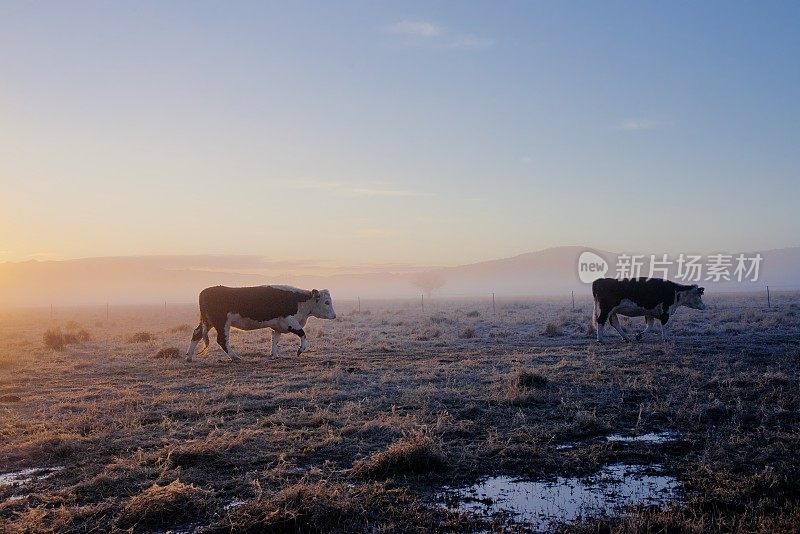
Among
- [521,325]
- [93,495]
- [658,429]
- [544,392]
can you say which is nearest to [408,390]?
[544,392]

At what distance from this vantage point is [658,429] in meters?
9.18

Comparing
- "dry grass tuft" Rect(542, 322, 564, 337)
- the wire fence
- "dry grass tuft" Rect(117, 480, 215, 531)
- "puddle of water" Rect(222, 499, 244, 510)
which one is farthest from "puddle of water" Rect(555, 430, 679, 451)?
the wire fence

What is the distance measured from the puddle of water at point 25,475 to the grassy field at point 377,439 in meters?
0.04

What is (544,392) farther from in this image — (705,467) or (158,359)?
(158,359)

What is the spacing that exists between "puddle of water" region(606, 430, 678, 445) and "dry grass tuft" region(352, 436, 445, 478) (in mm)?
2798

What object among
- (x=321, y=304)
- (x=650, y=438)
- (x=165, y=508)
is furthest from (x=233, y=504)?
(x=321, y=304)

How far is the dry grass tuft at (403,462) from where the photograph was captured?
721 centimetres

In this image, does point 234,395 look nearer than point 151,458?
No

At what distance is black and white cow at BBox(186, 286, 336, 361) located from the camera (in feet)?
65.2

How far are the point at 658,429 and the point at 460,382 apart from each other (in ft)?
15.8

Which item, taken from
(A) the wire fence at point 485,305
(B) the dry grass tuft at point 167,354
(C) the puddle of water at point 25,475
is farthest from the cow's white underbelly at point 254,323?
(A) the wire fence at point 485,305

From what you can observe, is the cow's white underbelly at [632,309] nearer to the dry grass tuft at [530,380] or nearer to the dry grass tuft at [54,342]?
the dry grass tuft at [530,380]

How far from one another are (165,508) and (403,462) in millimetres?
2597

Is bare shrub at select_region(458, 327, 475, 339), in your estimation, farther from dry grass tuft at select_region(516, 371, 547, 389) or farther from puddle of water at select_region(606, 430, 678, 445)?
puddle of water at select_region(606, 430, 678, 445)
